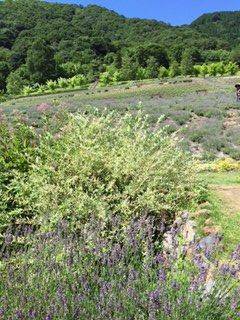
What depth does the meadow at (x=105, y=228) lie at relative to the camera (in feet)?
12.7

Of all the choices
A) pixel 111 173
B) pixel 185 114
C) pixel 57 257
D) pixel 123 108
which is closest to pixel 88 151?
pixel 111 173

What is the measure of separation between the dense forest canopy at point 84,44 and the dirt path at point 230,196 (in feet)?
277

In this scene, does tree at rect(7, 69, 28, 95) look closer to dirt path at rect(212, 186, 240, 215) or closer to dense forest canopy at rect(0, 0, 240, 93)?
dense forest canopy at rect(0, 0, 240, 93)

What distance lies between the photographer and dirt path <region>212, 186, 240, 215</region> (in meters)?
7.07

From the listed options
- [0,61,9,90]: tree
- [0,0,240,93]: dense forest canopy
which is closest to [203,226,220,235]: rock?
[0,0,240,93]: dense forest canopy

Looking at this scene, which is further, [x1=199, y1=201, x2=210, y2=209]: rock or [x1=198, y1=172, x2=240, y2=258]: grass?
[x1=199, y1=201, x2=210, y2=209]: rock

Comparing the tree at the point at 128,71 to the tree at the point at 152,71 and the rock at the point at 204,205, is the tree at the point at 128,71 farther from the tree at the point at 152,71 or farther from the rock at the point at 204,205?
the rock at the point at 204,205

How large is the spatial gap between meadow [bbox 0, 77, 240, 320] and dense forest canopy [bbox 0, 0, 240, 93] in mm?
84692

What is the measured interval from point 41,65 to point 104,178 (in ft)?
340

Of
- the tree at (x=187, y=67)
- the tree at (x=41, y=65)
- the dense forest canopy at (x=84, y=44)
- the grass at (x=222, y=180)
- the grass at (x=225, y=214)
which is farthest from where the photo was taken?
the dense forest canopy at (x=84, y=44)

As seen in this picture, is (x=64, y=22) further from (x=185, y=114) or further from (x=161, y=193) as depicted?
(x=161, y=193)

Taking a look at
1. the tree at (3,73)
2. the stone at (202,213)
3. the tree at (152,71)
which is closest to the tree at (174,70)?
the tree at (152,71)

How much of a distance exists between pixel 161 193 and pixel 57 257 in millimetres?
2295

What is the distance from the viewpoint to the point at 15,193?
744cm
